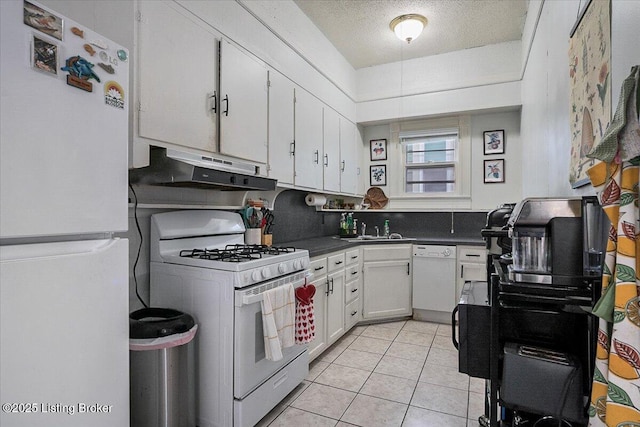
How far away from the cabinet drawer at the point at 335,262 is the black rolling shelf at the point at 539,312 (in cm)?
173

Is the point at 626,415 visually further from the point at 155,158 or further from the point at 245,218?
the point at 245,218

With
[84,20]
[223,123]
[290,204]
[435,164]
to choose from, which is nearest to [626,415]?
[223,123]

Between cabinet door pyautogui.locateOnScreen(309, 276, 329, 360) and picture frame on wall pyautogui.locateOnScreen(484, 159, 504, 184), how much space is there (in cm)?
258

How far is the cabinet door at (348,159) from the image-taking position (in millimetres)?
4031

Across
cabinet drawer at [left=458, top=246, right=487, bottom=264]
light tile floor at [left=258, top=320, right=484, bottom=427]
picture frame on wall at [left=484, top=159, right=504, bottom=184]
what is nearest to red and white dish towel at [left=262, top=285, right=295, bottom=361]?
light tile floor at [left=258, top=320, right=484, bottom=427]

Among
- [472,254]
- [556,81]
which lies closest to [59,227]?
[556,81]

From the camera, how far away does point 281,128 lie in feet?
9.14

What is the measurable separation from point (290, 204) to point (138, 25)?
2.03 meters

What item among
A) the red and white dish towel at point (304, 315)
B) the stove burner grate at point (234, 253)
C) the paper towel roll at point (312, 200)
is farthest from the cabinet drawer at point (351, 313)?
the stove burner grate at point (234, 253)

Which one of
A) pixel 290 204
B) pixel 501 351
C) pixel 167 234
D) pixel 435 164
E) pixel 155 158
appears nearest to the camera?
pixel 501 351

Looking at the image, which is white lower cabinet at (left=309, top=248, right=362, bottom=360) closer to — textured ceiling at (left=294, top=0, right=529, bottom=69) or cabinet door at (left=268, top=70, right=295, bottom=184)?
cabinet door at (left=268, top=70, right=295, bottom=184)

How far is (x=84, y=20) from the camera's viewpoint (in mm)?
1610

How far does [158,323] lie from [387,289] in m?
2.69

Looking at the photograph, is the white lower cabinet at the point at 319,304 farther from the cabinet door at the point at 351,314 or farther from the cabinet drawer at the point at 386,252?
the cabinet drawer at the point at 386,252
